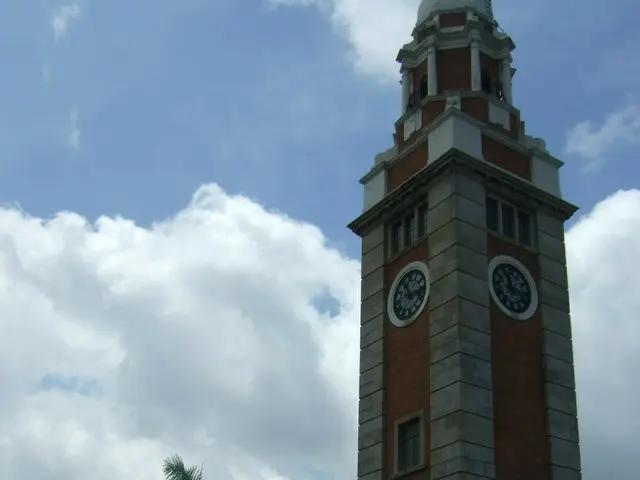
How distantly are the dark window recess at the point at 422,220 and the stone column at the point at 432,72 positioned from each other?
547cm

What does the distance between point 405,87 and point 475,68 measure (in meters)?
3.28

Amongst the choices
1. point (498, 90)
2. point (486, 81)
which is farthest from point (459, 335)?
point (486, 81)

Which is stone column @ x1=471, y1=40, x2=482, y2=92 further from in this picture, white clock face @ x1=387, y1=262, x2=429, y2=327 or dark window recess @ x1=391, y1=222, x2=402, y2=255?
white clock face @ x1=387, y1=262, x2=429, y2=327

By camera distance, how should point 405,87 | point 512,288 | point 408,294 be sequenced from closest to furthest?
1. point 512,288
2. point 408,294
3. point 405,87

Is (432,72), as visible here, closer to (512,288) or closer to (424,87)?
(424,87)

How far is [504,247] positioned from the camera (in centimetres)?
3584

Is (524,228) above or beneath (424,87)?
beneath

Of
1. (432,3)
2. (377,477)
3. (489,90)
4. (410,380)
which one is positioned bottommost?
(377,477)

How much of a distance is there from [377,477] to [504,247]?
9024mm

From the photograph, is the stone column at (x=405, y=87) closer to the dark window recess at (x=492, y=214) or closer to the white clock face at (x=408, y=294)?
the dark window recess at (x=492, y=214)

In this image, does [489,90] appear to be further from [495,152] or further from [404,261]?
[404,261]

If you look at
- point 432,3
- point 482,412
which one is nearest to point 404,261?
point 482,412

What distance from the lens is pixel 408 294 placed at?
35.8 m

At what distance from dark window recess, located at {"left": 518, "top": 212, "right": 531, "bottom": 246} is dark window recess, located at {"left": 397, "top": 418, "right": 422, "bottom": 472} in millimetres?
8075
